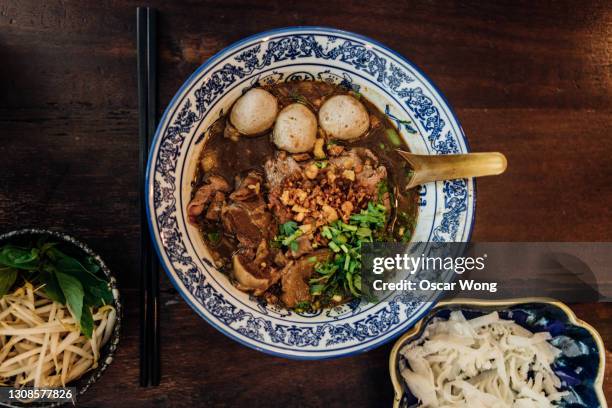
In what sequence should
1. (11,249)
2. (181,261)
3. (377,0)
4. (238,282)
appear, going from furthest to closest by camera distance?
1. (377,0)
2. (238,282)
3. (181,261)
4. (11,249)

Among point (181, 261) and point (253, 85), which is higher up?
point (253, 85)

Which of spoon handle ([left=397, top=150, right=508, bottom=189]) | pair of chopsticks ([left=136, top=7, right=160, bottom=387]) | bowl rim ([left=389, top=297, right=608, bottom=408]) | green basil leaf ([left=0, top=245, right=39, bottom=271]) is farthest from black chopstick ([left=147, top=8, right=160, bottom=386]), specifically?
spoon handle ([left=397, top=150, right=508, bottom=189])

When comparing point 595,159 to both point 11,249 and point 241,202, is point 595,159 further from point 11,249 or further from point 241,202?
point 11,249

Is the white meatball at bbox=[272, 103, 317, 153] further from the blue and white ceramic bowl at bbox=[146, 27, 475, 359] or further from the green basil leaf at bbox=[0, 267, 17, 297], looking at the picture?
the green basil leaf at bbox=[0, 267, 17, 297]

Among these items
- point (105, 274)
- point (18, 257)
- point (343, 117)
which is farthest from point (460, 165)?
point (18, 257)

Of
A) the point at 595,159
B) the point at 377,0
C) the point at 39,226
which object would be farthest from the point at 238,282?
the point at 595,159

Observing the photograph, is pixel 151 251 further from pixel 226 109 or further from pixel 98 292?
pixel 226 109
